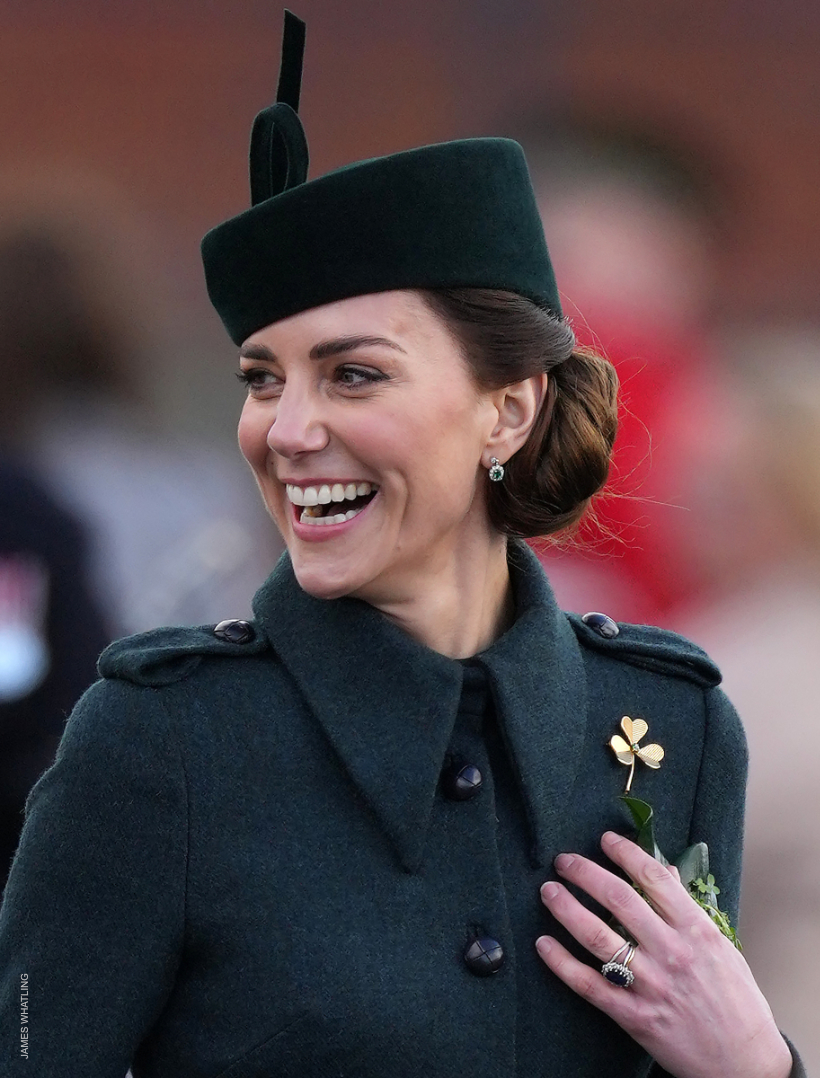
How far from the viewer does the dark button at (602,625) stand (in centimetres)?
172

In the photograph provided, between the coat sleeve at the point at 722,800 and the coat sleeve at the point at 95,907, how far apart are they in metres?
0.66

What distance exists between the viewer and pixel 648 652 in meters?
1.69

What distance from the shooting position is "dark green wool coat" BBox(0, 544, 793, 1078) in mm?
1318

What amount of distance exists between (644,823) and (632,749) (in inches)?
4.4

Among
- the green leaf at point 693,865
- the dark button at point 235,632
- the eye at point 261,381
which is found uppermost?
the eye at point 261,381

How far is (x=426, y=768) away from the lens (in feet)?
4.73

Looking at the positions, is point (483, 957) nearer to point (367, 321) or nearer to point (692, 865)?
point (692, 865)

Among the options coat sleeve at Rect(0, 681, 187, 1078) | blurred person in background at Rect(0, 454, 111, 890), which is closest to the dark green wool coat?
coat sleeve at Rect(0, 681, 187, 1078)

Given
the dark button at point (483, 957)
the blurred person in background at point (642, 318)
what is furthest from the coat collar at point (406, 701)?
the blurred person in background at point (642, 318)

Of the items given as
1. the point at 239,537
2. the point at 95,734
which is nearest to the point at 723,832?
the point at 95,734

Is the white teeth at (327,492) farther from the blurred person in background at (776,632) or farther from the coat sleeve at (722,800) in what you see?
the blurred person in background at (776,632)

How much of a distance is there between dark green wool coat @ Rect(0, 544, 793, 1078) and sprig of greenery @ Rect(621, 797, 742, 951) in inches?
2.2

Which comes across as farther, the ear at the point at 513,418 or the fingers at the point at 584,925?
the ear at the point at 513,418

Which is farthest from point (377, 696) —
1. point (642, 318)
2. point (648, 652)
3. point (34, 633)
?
point (642, 318)
